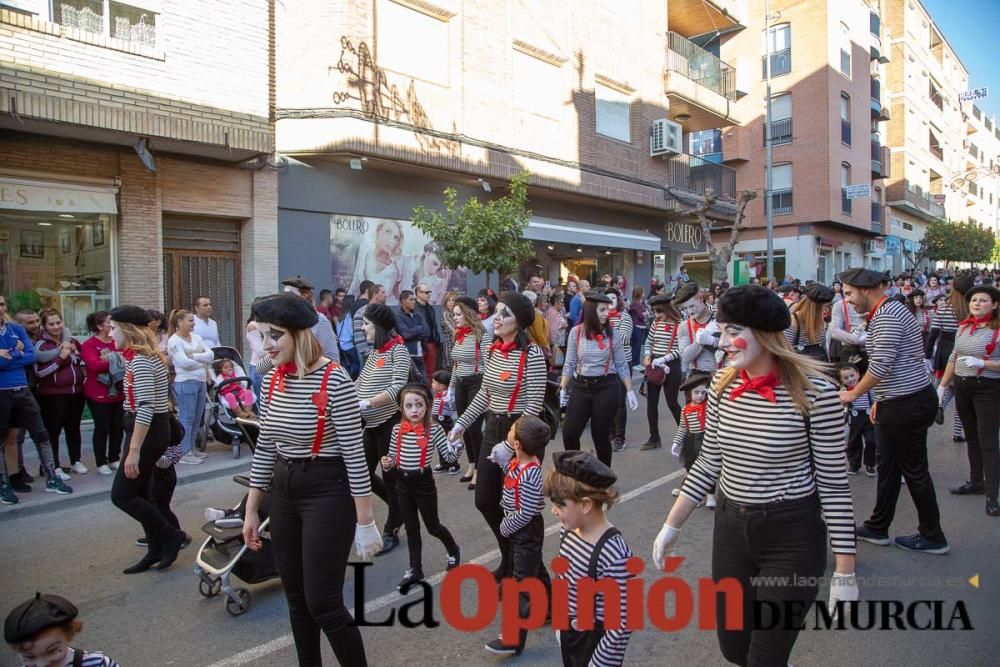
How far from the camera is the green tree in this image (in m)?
12.6

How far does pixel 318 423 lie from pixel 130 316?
2.82 metres

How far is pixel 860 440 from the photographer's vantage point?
7.47 metres

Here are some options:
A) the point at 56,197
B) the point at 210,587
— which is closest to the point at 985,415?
the point at 210,587

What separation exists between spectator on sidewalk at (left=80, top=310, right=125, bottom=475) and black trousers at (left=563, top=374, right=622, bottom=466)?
5.40 metres

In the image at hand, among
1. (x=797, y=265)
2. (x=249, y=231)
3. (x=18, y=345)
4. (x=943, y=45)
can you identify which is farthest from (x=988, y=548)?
(x=943, y=45)

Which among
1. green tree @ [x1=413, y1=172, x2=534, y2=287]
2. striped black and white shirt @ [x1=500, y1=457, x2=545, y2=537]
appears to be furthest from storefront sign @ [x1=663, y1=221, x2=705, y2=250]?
striped black and white shirt @ [x1=500, y1=457, x2=545, y2=537]

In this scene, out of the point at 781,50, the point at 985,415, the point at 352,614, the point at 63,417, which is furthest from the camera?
the point at 781,50

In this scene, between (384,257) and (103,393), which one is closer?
(103,393)

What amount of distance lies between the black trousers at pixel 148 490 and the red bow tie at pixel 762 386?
4321 millimetres

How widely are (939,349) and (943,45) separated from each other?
59590 mm

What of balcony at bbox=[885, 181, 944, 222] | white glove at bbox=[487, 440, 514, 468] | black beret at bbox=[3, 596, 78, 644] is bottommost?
black beret at bbox=[3, 596, 78, 644]

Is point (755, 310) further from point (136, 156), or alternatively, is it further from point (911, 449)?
point (136, 156)

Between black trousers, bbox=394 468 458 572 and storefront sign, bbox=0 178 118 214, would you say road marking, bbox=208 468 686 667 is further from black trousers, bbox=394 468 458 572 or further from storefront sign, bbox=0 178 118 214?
storefront sign, bbox=0 178 118 214

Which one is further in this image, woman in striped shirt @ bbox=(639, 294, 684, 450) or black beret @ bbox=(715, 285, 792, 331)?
woman in striped shirt @ bbox=(639, 294, 684, 450)
